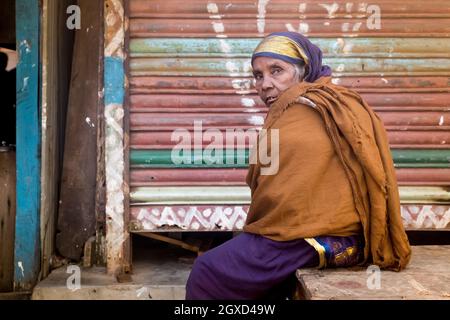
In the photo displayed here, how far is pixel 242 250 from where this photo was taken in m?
2.27

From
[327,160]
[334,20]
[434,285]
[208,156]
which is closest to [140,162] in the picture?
[208,156]

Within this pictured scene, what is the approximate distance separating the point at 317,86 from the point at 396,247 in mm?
794

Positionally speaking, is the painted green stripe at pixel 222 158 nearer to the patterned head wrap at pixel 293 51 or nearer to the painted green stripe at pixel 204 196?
the painted green stripe at pixel 204 196

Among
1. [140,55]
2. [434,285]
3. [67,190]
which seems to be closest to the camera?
[434,285]

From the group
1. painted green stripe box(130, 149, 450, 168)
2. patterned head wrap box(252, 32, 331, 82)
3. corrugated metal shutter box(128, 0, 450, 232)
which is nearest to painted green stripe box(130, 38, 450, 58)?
corrugated metal shutter box(128, 0, 450, 232)

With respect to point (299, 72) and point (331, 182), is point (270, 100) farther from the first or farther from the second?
point (331, 182)

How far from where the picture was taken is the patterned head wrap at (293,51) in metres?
2.48

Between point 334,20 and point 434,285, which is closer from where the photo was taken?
point 434,285

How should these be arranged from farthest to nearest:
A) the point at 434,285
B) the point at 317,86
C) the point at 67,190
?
the point at 67,190, the point at 317,86, the point at 434,285

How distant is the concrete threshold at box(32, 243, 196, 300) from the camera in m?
3.89

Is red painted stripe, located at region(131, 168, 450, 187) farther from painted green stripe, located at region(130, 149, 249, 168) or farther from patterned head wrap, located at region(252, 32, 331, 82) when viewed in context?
patterned head wrap, located at region(252, 32, 331, 82)

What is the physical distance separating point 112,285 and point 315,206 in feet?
7.33

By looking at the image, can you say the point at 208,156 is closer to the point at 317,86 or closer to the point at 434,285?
the point at 317,86

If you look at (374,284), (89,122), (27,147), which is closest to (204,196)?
(89,122)
